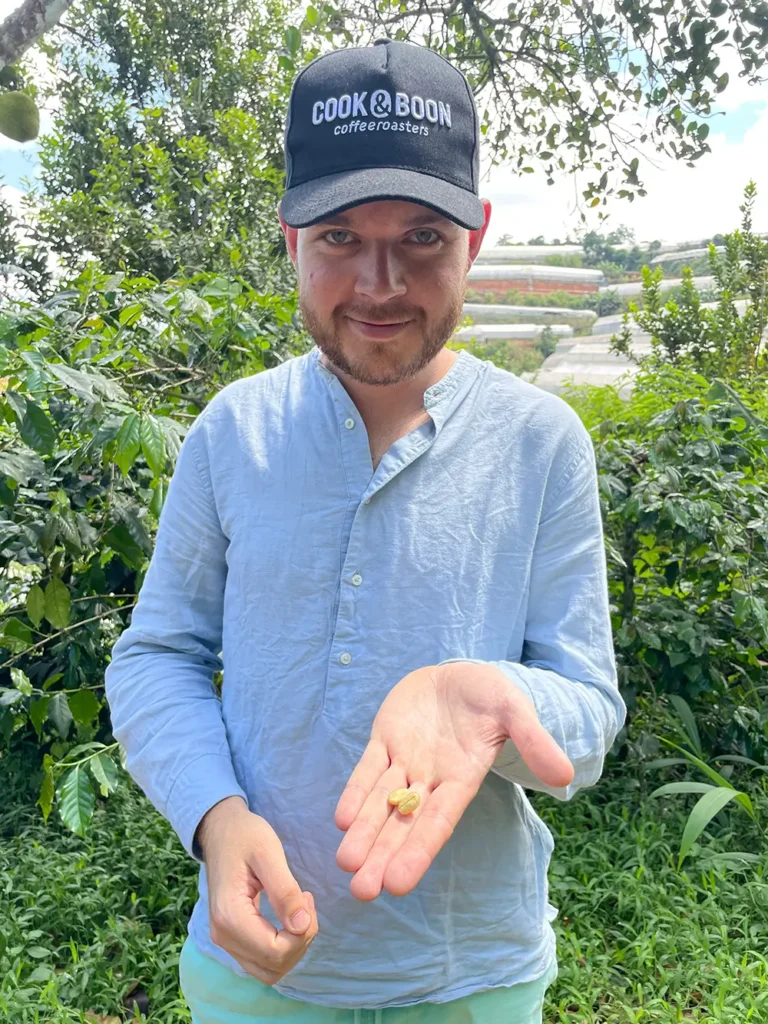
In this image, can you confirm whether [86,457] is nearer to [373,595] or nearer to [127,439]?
[127,439]

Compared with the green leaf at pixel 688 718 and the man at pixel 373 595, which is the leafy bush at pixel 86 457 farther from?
the green leaf at pixel 688 718

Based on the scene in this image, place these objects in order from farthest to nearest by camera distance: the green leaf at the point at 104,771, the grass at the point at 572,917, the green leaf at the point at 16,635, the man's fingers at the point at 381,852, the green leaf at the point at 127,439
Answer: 1. the green leaf at the point at 16,635
2. the grass at the point at 572,917
3. the green leaf at the point at 127,439
4. the green leaf at the point at 104,771
5. the man's fingers at the point at 381,852

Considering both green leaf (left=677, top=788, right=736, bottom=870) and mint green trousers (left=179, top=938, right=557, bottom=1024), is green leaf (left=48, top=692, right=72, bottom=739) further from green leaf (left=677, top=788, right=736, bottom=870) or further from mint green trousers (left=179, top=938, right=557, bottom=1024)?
green leaf (left=677, top=788, right=736, bottom=870)

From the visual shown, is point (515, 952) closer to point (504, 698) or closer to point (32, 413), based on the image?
point (504, 698)

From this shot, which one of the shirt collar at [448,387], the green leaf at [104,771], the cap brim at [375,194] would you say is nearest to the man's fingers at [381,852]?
the shirt collar at [448,387]

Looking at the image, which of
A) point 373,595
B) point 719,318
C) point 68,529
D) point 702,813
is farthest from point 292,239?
point 719,318

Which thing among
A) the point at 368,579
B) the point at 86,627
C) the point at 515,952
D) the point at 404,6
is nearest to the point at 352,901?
the point at 515,952

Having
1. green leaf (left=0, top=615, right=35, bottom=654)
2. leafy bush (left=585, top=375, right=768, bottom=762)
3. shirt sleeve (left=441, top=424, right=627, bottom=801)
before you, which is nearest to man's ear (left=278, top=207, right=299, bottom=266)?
shirt sleeve (left=441, top=424, right=627, bottom=801)
